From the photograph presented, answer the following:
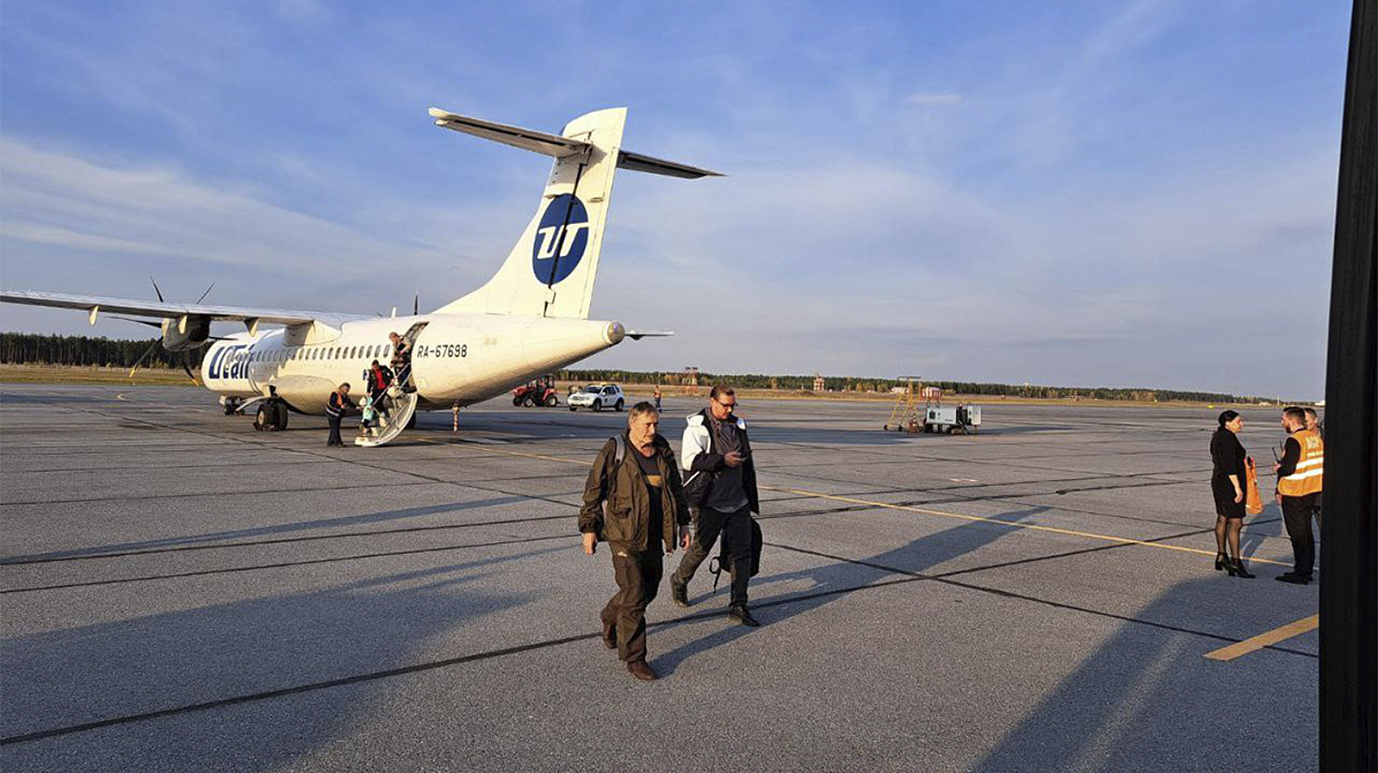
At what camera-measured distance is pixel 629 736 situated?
186 inches

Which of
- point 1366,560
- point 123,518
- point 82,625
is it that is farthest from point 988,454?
A: point 1366,560

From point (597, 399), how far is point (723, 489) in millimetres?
42008

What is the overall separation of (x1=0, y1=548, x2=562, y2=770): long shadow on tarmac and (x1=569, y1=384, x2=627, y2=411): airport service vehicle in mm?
40898

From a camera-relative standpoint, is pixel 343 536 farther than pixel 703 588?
Yes

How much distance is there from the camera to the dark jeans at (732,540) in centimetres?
704

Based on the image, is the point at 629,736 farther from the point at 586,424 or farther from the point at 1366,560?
the point at 586,424

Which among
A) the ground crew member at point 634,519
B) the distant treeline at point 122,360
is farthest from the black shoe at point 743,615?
the distant treeline at point 122,360

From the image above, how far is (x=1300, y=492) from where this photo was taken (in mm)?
9117

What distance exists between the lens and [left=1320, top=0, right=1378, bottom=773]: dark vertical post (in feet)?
4.60

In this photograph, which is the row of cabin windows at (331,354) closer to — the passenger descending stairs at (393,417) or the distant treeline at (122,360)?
the passenger descending stairs at (393,417)

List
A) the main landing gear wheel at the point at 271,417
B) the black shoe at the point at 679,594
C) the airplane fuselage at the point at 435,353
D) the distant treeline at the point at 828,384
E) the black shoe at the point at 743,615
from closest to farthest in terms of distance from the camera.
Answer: the black shoe at the point at 743,615 → the black shoe at the point at 679,594 → the airplane fuselage at the point at 435,353 → the main landing gear wheel at the point at 271,417 → the distant treeline at the point at 828,384

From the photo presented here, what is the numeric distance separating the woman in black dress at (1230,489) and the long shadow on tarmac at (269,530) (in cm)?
876

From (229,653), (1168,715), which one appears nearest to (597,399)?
(229,653)

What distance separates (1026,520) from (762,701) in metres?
8.45
